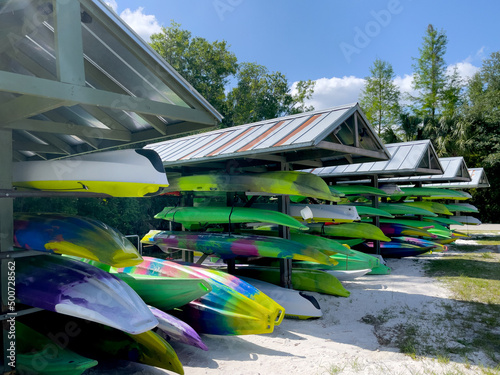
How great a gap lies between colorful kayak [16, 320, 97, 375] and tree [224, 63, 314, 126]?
749 inches

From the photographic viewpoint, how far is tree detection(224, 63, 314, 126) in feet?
72.9

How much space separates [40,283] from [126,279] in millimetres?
1337

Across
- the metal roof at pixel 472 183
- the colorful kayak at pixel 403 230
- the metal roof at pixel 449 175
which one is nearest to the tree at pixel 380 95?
the metal roof at pixel 472 183

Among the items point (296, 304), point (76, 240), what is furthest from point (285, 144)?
point (76, 240)

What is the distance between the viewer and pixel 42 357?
2.88 metres

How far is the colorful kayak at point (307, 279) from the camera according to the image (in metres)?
6.09

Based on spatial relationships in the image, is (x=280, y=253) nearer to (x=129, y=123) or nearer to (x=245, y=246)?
(x=245, y=246)

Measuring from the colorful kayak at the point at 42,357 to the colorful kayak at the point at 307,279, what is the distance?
11.6ft

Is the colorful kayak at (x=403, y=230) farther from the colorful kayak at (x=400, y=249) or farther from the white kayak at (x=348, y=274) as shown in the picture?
the white kayak at (x=348, y=274)

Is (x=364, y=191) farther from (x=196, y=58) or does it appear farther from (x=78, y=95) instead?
(x=196, y=58)

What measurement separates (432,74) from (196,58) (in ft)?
54.1

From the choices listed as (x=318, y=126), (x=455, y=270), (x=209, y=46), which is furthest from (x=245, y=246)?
(x=209, y=46)

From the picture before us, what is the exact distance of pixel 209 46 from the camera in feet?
67.6

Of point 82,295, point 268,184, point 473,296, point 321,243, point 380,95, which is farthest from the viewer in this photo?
point 380,95
